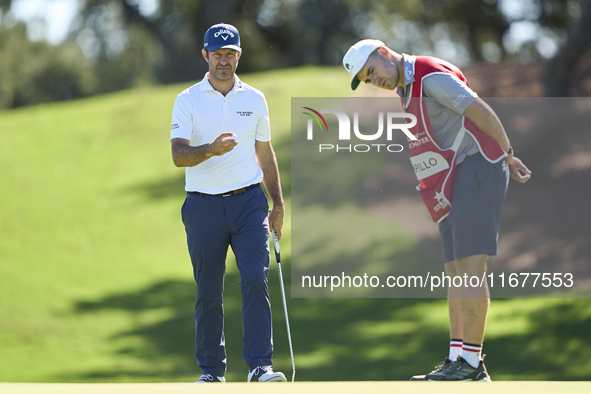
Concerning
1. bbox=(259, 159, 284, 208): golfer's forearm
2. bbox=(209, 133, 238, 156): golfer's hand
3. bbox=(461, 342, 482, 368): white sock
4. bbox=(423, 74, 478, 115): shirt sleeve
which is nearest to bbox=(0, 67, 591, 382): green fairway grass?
bbox=(461, 342, 482, 368): white sock

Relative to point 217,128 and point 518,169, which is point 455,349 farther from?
point 217,128

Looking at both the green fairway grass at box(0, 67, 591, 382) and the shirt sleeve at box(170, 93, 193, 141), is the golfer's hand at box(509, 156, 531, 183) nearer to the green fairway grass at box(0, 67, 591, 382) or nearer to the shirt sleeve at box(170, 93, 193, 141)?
the green fairway grass at box(0, 67, 591, 382)

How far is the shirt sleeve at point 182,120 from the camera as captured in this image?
4.12m

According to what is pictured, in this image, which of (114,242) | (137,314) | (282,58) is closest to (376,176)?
(137,314)

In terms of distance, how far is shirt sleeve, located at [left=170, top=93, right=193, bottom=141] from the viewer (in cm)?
412

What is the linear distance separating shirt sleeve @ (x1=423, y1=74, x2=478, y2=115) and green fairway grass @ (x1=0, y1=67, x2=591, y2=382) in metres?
1.34

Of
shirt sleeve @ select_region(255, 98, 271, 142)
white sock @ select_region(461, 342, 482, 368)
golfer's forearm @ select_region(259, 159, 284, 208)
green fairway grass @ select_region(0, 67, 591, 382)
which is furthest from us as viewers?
green fairway grass @ select_region(0, 67, 591, 382)

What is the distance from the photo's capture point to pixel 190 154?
156 inches

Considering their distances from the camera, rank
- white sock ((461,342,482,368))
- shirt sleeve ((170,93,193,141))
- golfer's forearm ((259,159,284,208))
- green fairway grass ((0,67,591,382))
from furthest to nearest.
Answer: green fairway grass ((0,67,591,382)), golfer's forearm ((259,159,284,208)), shirt sleeve ((170,93,193,141)), white sock ((461,342,482,368))

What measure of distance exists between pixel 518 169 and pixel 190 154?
6.08 ft

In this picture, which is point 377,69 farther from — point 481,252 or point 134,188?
point 134,188

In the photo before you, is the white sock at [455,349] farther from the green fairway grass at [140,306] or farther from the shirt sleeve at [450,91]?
the shirt sleeve at [450,91]

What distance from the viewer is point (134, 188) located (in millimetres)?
12742

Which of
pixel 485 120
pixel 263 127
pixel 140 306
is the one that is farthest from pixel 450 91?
pixel 140 306
